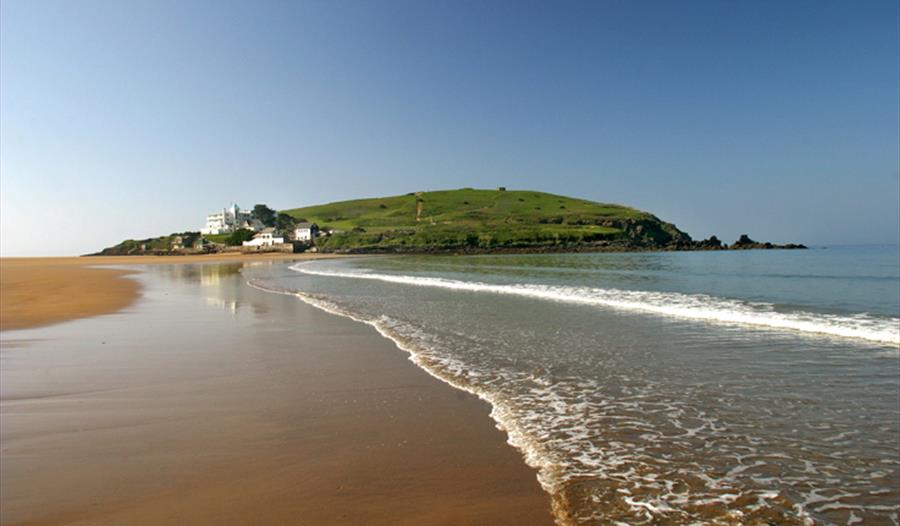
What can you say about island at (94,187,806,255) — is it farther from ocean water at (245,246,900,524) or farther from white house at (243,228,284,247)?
ocean water at (245,246,900,524)

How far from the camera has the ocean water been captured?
3.94 m

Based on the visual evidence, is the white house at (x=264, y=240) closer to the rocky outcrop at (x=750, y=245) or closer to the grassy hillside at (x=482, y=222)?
the grassy hillside at (x=482, y=222)

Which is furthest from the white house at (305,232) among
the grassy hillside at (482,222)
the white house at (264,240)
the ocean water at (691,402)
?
the ocean water at (691,402)

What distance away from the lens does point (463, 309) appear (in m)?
16.7

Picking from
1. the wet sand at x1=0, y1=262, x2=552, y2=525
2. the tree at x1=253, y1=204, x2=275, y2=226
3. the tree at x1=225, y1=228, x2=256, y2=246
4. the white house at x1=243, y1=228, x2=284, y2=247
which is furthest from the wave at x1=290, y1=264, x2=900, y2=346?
the tree at x1=253, y1=204, x2=275, y2=226

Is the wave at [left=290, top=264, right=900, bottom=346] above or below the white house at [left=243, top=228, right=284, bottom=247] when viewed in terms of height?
below

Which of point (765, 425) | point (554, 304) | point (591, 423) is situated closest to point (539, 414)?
point (591, 423)

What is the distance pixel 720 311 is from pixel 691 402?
9.67 meters

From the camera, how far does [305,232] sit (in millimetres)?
128875

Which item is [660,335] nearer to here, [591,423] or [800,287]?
[591,423]

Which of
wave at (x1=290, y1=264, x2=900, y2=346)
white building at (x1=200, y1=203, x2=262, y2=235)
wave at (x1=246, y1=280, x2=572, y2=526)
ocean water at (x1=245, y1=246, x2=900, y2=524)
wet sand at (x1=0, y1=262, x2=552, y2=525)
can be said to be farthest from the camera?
white building at (x1=200, y1=203, x2=262, y2=235)

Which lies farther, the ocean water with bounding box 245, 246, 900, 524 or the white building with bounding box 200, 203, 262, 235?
the white building with bounding box 200, 203, 262, 235

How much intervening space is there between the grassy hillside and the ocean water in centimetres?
9582

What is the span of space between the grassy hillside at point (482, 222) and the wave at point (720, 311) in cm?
8744
